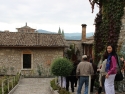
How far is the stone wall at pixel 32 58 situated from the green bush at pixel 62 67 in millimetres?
14597

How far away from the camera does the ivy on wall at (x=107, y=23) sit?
36.2ft

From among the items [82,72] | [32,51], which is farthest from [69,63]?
[32,51]

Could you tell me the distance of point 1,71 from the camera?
25109 mm

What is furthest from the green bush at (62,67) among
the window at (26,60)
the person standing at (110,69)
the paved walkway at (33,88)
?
the window at (26,60)

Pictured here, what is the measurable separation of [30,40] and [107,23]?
1569cm

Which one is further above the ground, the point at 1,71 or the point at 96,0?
the point at 96,0

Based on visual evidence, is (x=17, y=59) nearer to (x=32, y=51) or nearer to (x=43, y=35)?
(x=32, y=51)

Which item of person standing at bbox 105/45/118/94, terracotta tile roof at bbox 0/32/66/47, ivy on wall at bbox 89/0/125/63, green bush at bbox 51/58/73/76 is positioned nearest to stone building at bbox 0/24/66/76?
terracotta tile roof at bbox 0/32/66/47

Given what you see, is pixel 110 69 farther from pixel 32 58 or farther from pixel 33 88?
pixel 32 58

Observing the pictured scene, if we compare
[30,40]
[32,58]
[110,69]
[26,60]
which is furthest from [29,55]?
[110,69]

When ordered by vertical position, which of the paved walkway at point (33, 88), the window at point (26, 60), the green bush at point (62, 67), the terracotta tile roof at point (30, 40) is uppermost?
the terracotta tile roof at point (30, 40)

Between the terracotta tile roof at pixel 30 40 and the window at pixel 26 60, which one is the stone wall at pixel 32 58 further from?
the terracotta tile roof at pixel 30 40

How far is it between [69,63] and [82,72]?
2061mm

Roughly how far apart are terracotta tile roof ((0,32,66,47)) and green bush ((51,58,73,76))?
1426 cm
